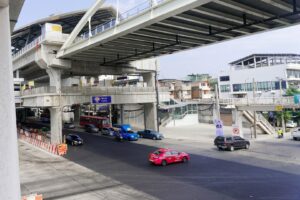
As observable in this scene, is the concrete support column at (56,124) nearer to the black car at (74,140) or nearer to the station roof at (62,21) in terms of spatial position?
the black car at (74,140)

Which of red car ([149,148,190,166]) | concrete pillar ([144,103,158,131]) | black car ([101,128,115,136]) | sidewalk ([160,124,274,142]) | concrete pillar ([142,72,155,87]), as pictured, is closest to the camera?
red car ([149,148,190,166])

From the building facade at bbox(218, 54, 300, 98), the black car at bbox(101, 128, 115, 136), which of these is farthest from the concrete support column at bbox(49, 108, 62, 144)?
the building facade at bbox(218, 54, 300, 98)

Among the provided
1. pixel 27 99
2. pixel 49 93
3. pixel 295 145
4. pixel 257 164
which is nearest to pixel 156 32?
pixel 257 164

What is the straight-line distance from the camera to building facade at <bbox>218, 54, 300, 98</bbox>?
267 ft

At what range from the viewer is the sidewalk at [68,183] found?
18.7 meters

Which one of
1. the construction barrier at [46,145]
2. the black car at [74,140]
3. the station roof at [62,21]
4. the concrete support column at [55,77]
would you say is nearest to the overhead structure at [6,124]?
the construction barrier at [46,145]

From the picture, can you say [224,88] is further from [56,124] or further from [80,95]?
[56,124]

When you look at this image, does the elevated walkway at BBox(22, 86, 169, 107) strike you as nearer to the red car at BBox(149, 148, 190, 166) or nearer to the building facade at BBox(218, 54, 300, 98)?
the red car at BBox(149, 148, 190, 166)

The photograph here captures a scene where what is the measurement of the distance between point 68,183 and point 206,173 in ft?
32.6

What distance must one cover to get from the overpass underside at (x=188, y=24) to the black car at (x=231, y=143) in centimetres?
1063

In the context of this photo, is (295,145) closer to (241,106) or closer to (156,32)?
(241,106)

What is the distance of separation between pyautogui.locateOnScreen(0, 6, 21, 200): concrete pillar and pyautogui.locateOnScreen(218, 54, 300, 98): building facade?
215 feet

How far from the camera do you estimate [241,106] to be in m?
44.3

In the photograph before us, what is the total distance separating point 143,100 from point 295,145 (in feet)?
76.4
